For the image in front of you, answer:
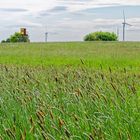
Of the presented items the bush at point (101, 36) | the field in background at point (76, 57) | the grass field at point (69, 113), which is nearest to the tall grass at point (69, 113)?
the grass field at point (69, 113)

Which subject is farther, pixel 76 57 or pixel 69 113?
pixel 76 57

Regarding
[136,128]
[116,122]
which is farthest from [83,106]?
[136,128]

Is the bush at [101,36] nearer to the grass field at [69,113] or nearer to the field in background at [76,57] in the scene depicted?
the field in background at [76,57]

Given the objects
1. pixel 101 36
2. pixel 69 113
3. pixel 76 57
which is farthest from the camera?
pixel 101 36

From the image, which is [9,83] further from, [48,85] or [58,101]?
[58,101]

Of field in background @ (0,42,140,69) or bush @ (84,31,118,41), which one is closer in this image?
field in background @ (0,42,140,69)

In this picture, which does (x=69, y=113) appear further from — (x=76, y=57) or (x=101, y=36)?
(x=101, y=36)

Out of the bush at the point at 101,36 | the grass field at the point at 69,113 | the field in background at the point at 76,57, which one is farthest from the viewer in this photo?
the bush at the point at 101,36

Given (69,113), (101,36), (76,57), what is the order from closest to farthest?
(69,113), (76,57), (101,36)

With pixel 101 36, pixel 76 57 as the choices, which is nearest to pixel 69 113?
pixel 76 57

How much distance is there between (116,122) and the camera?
484 cm

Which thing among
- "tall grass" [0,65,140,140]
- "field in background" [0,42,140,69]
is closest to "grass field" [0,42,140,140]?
"tall grass" [0,65,140,140]

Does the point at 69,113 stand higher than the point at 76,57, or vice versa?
the point at 69,113

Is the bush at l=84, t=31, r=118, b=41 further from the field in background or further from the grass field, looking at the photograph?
the grass field
